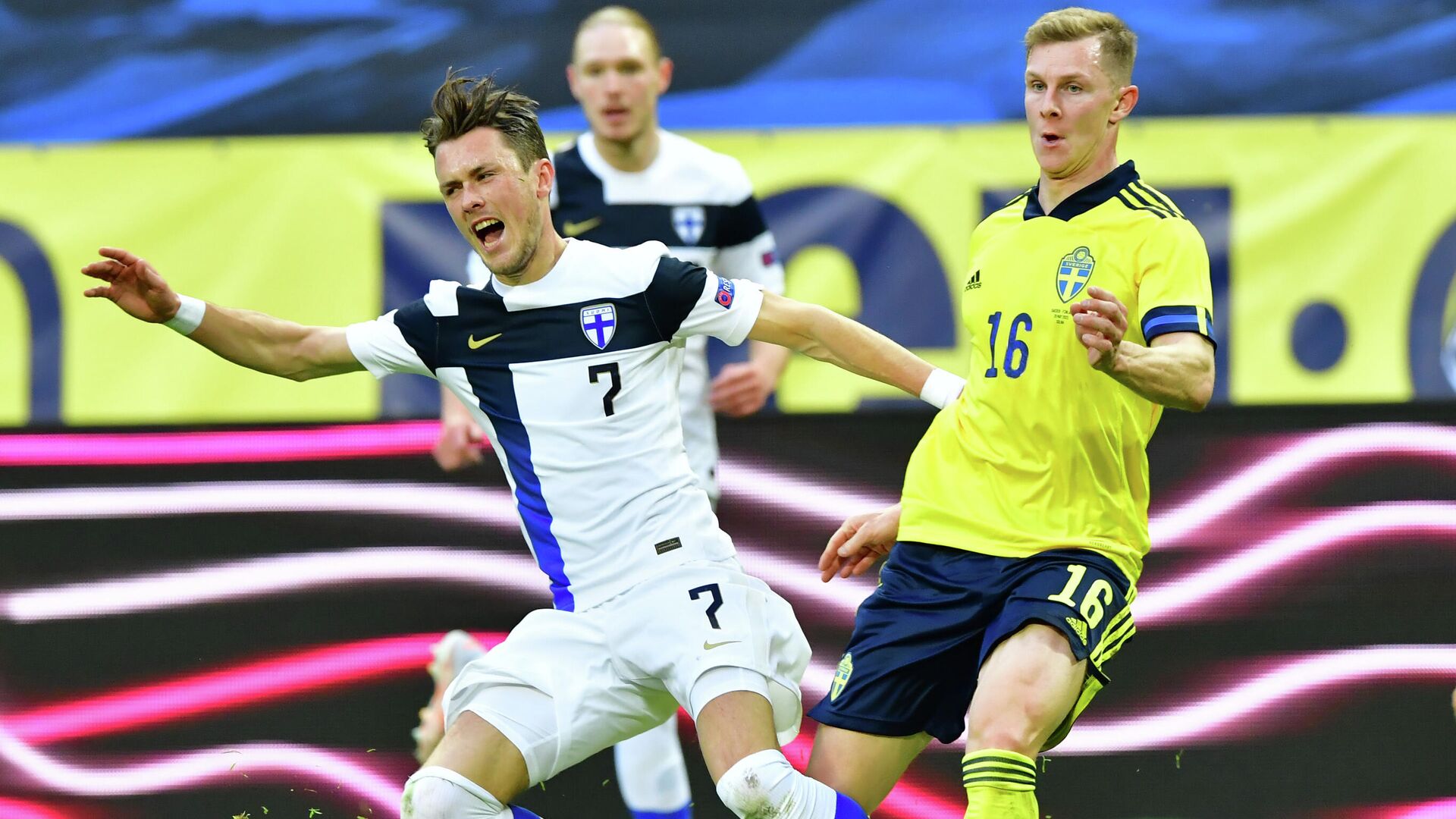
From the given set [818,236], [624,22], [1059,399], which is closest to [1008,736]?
[1059,399]

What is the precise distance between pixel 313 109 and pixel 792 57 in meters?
1.75

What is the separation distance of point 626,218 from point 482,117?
122 cm

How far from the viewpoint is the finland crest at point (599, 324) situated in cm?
346

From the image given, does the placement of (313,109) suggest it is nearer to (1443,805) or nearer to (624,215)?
(624,215)

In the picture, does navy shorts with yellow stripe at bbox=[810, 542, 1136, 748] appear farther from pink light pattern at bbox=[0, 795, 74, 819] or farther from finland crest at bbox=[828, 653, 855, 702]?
pink light pattern at bbox=[0, 795, 74, 819]

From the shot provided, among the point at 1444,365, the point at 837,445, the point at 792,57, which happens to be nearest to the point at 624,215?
the point at 837,445

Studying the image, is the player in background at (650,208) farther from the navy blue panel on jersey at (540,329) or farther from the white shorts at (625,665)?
the white shorts at (625,665)

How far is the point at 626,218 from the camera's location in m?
4.61

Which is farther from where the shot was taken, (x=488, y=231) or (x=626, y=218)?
(x=626, y=218)

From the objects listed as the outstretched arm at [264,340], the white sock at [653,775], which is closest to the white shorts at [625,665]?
the outstretched arm at [264,340]

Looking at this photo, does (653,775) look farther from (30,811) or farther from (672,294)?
(30,811)

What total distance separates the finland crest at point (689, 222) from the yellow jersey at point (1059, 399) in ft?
4.33

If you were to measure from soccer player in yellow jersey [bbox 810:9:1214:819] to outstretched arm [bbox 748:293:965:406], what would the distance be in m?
0.11

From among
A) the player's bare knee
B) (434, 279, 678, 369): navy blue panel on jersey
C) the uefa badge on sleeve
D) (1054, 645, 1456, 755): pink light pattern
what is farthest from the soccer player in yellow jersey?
(1054, 645, 1456, 755): pink light pattern
